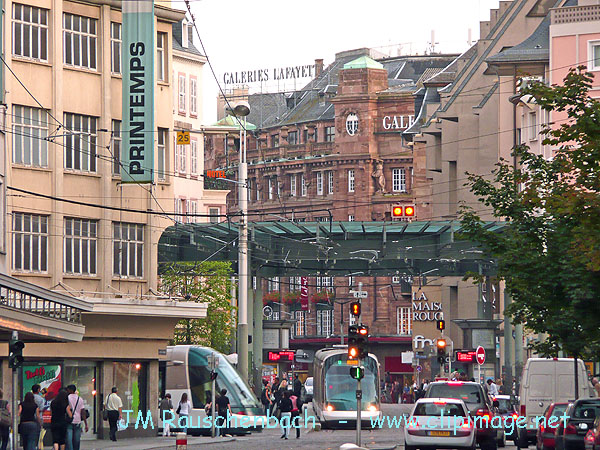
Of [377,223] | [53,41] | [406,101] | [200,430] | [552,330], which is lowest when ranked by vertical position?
[200,430]

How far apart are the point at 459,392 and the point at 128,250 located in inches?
514

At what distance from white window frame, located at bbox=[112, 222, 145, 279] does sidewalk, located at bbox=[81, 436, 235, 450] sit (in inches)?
205

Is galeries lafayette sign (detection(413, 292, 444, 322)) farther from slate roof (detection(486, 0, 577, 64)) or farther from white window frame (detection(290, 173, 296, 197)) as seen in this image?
slate roof (detection(486, 0, 577, 64))

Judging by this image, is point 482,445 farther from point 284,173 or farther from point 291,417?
point 284,173

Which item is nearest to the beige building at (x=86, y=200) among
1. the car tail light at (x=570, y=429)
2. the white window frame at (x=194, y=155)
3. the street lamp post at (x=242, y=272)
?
the street lamp post at (x=242, y=272)

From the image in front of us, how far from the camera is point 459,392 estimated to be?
3688cm

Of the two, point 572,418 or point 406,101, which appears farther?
point 406,101

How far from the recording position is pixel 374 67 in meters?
135

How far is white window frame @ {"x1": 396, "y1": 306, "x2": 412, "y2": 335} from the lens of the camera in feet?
427

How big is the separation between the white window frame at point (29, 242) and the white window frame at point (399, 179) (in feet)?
311

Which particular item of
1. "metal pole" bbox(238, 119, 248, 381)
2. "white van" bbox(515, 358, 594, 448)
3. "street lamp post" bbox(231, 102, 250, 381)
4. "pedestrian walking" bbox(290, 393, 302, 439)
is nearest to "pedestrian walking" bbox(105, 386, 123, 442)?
"pedestrian walking" bbox(290, 393, 302, 439)

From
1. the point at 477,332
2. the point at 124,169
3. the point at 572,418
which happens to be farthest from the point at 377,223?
the point at 572,418

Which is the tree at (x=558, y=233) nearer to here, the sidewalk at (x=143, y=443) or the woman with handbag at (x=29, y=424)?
the sidewalk at (x=143, y=443)

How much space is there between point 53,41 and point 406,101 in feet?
311
